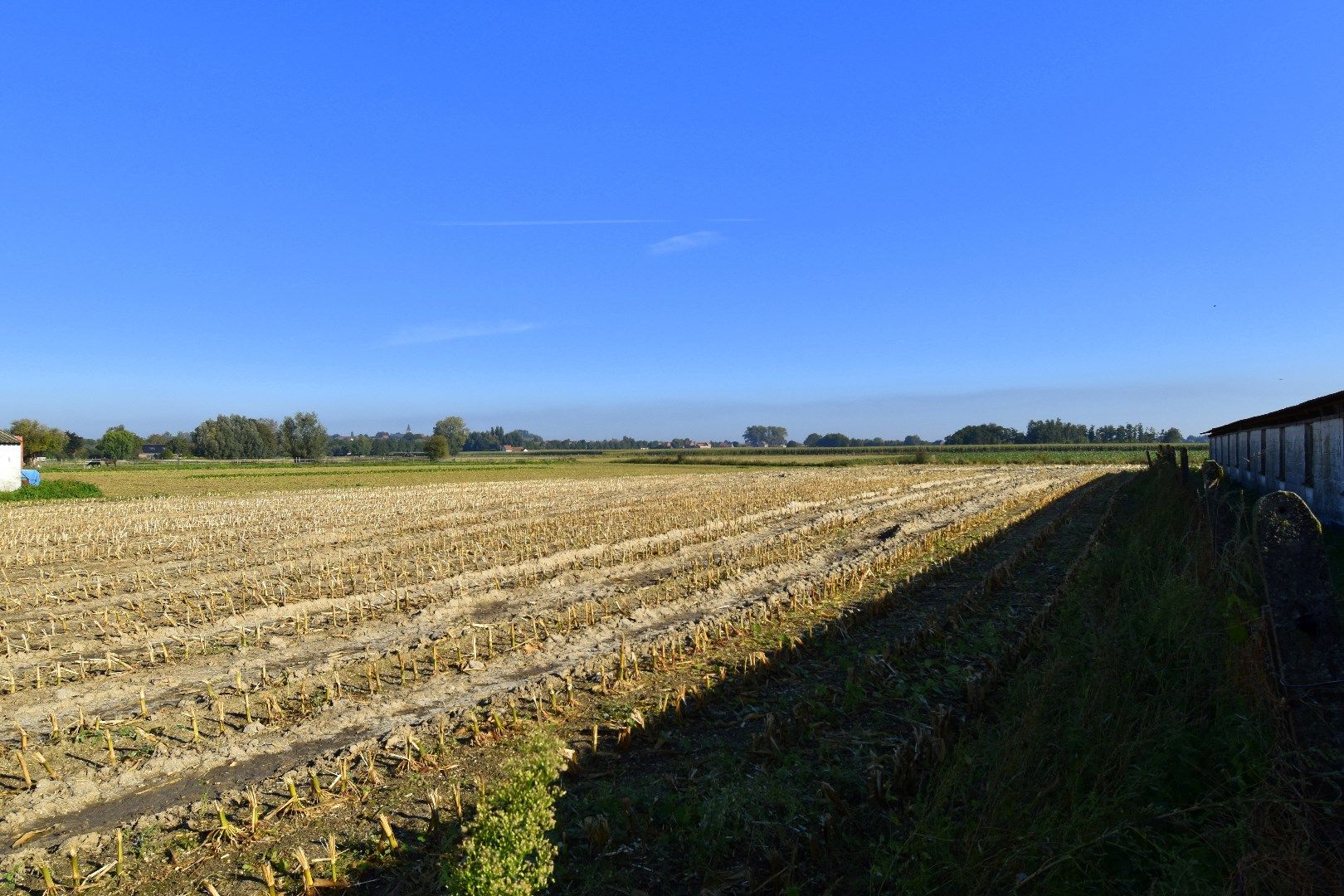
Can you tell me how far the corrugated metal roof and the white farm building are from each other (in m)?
52.2

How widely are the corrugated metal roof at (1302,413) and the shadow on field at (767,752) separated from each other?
35.1ft

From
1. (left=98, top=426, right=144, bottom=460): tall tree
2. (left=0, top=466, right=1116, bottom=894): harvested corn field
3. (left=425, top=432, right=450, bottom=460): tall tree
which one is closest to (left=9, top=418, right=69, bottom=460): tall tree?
(left=98, top=426, right=144, bottom=460): tall tree

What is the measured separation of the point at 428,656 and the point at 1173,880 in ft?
25.2

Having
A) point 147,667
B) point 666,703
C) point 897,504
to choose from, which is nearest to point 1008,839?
point 666,703

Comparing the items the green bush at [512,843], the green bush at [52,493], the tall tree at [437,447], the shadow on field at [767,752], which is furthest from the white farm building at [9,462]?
the tall tree at [437,447]

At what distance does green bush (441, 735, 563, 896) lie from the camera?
3793mm

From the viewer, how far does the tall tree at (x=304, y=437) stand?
14162 centimetres

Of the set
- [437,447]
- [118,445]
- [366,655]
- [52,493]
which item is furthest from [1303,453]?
[118,445]

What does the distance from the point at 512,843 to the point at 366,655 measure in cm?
579

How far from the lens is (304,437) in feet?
469

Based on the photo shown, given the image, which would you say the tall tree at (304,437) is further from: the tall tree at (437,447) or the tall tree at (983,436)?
the tall tree at (983,436)

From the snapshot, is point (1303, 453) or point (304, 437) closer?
point (1303, 453)

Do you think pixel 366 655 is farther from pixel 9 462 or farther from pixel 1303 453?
pixel 9 462

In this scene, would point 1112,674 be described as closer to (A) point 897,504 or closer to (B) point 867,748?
(B) point 867,748
